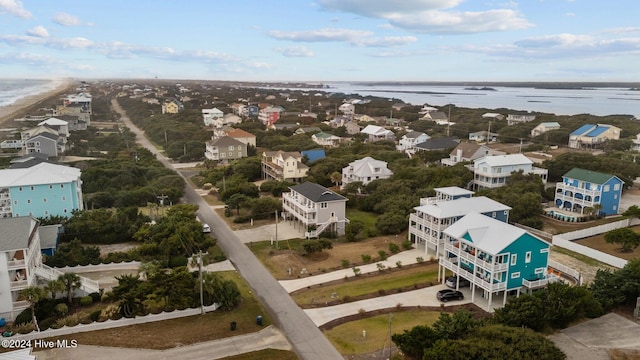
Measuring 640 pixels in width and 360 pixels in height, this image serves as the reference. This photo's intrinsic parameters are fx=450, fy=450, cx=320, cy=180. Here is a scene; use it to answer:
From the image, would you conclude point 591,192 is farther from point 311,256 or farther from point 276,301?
point 276,301

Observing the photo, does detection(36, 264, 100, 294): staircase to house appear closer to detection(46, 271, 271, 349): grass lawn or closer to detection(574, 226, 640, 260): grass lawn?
detection(46, 271, 271, 349): grass lawn

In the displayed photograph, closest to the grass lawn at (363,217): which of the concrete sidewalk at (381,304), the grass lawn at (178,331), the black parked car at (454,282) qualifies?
the black parked car at (454,282)

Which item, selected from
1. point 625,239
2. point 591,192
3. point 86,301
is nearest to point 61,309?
point 86,301

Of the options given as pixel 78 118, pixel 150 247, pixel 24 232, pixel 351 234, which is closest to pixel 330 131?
pixel 78 118

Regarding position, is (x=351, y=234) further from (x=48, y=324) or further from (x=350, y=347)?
(x=48, y=324)

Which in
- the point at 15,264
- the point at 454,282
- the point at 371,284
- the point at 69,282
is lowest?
the point at 371,284

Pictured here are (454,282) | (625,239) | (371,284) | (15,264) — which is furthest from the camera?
(625,239)

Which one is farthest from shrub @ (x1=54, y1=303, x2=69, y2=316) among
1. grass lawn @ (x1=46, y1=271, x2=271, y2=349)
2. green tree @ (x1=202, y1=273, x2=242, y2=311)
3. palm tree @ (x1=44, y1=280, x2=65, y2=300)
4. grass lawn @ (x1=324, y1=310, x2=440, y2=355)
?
grass lawn @ (x1=324, y1=310, x2=440, y2=355)
